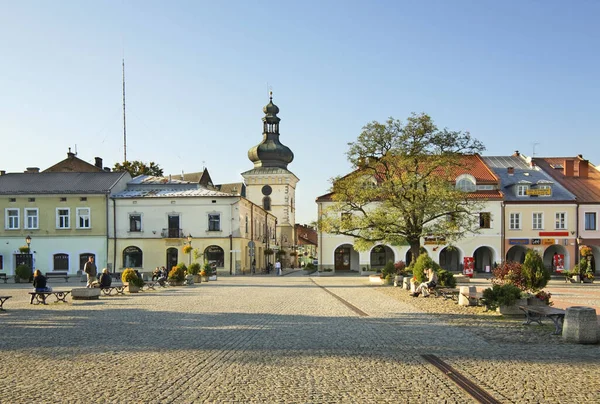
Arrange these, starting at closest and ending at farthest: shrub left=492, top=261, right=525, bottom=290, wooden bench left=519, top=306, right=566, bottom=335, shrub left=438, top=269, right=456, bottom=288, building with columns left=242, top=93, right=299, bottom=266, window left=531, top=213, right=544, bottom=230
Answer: wooden bench left=519, top=306, right=566, bottom=335
shrub left=492, top=261, right=525, bottom=290
shrub left=438, top=269, right=456, bottom=288
window left=531, top=213, right=544, bottom=230
building with columns left=242, top=93, right=299, bottom=266

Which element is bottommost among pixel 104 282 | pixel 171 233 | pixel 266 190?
pixel 104 282

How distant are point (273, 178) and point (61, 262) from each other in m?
35.8

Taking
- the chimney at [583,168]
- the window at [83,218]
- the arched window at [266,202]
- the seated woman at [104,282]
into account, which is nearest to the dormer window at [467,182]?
the chimney at [583,168]

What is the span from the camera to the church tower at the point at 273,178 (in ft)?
282

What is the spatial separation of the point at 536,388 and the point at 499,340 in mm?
4632

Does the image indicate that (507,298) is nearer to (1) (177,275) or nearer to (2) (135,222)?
(1) (177,275)

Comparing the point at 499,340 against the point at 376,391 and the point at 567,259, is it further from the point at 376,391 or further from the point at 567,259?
the point at 567,259

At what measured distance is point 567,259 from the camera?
2090 inches

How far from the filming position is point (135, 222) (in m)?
55.8

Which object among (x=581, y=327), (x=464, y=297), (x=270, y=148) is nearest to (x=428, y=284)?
(x=464, y=297)

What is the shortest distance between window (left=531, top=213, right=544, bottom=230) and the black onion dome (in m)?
40.6

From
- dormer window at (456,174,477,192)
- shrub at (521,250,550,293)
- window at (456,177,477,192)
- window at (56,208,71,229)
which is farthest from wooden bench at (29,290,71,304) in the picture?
window at (456,177,477,192)

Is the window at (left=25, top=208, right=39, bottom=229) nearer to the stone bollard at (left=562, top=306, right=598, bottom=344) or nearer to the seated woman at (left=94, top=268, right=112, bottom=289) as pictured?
the seated woman at (left=94, top=268, right=112, bottom=289)

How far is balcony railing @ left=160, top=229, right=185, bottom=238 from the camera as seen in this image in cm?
5544
